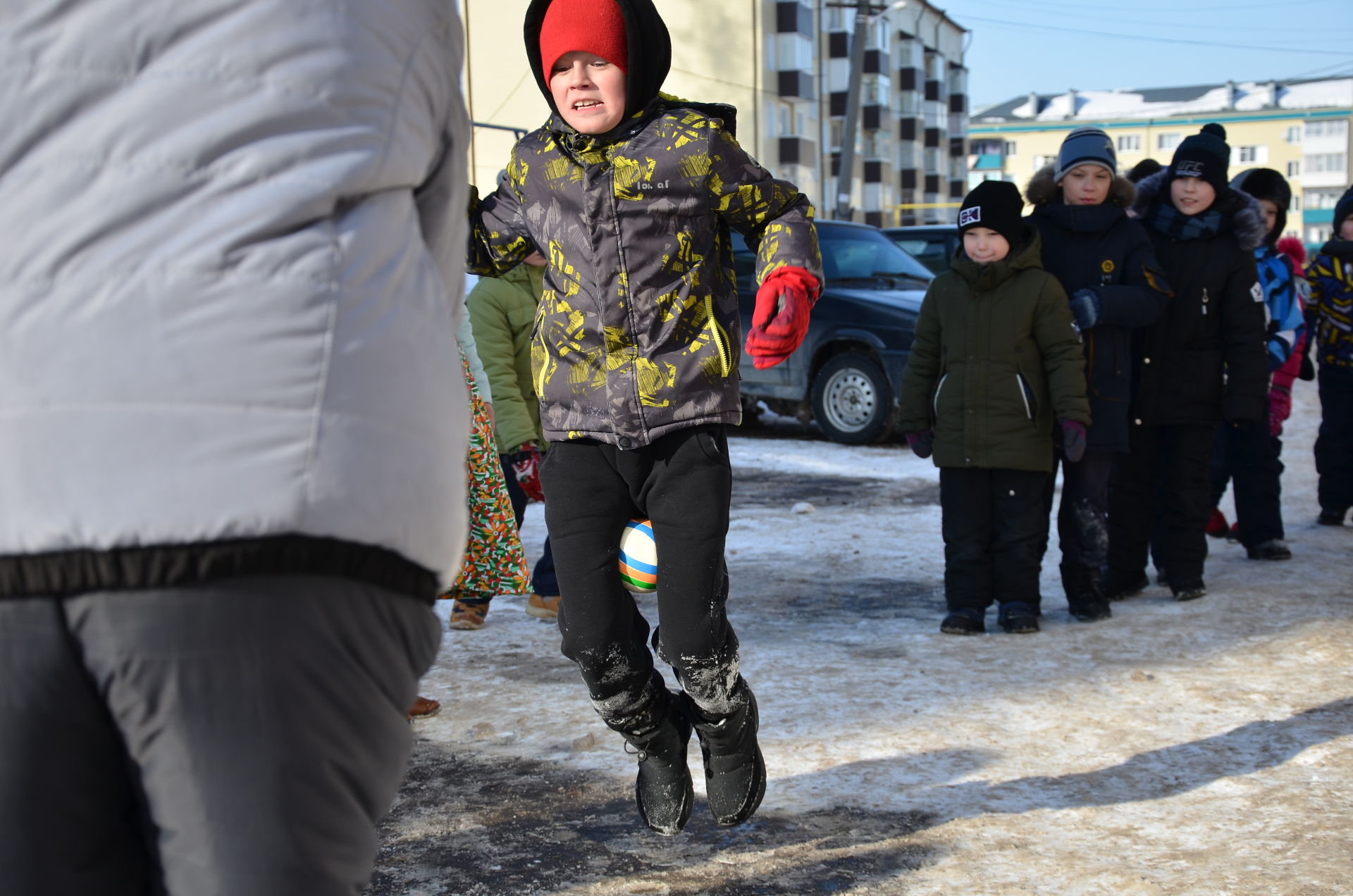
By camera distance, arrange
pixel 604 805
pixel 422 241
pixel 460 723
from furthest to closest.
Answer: pixel 460 723 < pixel 604 805 < pixel 422 241

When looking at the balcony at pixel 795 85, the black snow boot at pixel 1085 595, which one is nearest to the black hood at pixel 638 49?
the black snow boot at pixel 1085 595

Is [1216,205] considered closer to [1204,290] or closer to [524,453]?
[1204,290]

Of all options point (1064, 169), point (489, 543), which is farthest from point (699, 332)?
point (1064, 169)

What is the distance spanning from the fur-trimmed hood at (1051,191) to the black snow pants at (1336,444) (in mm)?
2902

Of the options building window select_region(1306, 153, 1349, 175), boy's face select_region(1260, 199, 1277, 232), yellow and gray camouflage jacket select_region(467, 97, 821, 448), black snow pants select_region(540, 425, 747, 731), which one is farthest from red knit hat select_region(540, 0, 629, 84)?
building window select_region(1306, 153, 1349, 175)

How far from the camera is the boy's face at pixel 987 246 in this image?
5.45 metres

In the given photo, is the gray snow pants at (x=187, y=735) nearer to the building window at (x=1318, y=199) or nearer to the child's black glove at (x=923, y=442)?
the child's black glove at (x=923, y=442)

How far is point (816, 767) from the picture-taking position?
3.79m

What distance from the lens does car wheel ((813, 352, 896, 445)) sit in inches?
459

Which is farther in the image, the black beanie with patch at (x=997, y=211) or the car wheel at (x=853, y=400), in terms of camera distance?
the car wheel at (x=853, y=400)

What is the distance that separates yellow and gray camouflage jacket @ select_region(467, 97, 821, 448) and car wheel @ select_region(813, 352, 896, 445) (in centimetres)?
870

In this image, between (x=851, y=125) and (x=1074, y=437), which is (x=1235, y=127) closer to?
(x=851, y=125)

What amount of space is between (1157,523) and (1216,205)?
148 centimetres

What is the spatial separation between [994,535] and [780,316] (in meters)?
3.08
